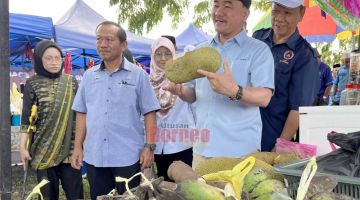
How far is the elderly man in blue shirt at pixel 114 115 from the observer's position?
257 centimetres

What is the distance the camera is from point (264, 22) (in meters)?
6.50

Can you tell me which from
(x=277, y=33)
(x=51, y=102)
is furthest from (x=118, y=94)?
(x=277, y=33)

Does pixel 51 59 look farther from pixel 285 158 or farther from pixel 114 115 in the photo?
pixel 285 158

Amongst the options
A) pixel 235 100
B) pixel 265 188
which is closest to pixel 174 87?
pixel 235 100

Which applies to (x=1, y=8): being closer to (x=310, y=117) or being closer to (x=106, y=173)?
(x=106, y=173)

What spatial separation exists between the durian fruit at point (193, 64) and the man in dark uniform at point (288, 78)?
0.72 meters

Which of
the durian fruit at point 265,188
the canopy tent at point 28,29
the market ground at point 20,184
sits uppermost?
the canopy tent at point 28,29

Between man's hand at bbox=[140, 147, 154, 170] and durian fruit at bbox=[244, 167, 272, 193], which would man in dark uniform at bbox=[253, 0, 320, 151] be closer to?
man's hand at bbox=[140, 147, 154, 170]

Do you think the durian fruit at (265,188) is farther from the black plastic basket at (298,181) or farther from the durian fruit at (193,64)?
the durian fruit at (193,64)

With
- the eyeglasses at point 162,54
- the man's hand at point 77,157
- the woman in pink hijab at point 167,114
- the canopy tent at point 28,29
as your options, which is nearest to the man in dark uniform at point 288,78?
the woman in pink hijab at point 167,114

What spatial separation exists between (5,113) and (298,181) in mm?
1558

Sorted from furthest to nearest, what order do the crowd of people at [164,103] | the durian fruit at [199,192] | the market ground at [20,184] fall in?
the market ground at [20,184]
the crowd of people at [164,103]
the durian fruit at [199,192]

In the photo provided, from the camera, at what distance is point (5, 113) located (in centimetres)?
208

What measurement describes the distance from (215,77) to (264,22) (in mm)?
5041
